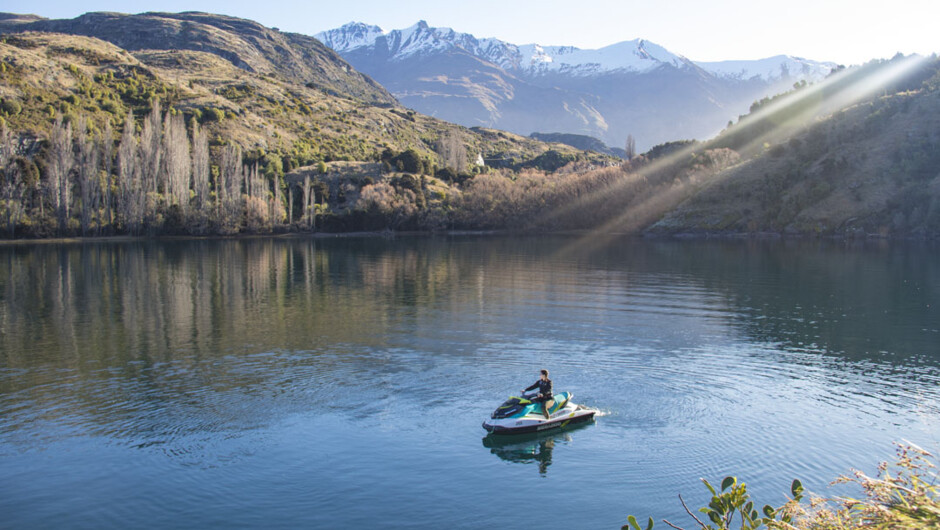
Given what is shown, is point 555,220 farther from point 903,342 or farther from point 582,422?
point 582,422

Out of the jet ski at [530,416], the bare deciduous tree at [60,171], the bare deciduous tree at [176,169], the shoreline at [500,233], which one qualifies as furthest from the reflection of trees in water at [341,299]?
the bare deciduous tree at [176,169]

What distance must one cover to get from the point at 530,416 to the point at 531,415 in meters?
0.07

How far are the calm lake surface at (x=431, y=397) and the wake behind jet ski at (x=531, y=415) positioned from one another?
51 cm

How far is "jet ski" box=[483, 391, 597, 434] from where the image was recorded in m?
22.8

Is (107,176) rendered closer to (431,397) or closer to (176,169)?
(176,169)

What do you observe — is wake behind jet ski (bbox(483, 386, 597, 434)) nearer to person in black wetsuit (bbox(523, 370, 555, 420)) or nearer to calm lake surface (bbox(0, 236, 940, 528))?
person in black wetsuit (bbox(523, 370, 555, 420))

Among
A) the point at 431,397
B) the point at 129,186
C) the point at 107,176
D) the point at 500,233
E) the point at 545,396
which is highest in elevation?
the point at 107,176

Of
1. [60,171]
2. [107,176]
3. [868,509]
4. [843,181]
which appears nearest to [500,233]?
[843,181]

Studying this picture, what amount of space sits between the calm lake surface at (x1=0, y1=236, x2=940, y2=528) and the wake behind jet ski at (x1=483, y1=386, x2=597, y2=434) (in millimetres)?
506

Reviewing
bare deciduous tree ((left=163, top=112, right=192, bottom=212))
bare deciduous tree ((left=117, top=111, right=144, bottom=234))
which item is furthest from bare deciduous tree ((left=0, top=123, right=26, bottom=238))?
bare deciduous tree ((left=163, top=112, right=192, bottom=212))

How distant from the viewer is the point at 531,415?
913 inches

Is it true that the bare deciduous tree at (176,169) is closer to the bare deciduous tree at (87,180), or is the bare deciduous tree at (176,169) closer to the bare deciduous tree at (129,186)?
the bare deciduous tree at (129,186)

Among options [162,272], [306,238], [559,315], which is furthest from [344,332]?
[306,238]

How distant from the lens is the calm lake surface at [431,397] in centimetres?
1831
